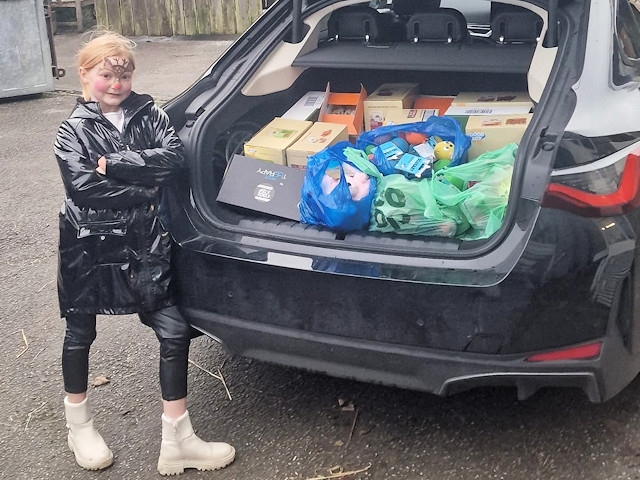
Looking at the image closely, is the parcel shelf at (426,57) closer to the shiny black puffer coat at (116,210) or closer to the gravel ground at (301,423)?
the shiny black puffer coat at (116,210)

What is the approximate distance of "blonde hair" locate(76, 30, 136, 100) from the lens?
8.12 ft

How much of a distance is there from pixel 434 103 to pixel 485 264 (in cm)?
142

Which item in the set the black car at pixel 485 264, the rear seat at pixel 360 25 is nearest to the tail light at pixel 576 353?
the black car at pixel 485 264

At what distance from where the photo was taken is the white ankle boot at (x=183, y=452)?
2.61 meters

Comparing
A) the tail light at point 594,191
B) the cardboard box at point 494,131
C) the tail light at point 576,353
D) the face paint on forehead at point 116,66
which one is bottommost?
the tail light at point 576,353

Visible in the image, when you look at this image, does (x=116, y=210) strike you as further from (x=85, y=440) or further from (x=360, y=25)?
(x=360, y=25)

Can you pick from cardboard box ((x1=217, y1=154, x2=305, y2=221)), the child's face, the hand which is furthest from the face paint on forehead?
cardboard box ((x1=217, y1=154, x2=305, y2=221))

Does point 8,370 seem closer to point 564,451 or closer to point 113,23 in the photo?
point 564,451

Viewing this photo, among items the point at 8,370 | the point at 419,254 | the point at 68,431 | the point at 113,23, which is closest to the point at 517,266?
the point at 419,254

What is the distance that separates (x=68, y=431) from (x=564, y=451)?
68.3 inches

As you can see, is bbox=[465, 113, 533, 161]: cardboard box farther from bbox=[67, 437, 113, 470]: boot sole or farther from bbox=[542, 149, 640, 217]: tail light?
bbox=[67, 437, 113, 470]: boot sole

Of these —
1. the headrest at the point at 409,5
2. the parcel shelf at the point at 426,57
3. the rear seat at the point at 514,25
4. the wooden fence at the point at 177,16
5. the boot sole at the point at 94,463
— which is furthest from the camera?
the wooden fence at the point at 177,16

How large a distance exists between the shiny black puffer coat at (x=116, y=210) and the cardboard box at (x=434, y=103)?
50.2 inches

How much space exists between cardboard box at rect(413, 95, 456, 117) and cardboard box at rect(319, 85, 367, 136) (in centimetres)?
25
